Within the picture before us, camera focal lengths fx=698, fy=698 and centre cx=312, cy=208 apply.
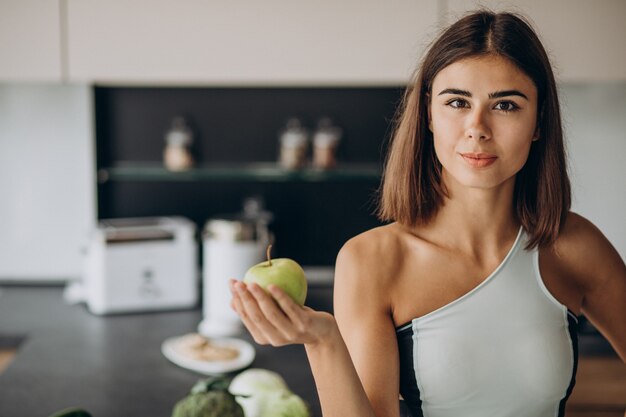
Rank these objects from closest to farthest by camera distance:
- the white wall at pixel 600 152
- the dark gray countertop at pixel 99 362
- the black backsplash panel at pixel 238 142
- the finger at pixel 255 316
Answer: the finger at pixel 255 316 → the dark gray countertop at pixel 99 362 → the white wall at pixel 600 152 → the black backsplash panel at pixel 238 142

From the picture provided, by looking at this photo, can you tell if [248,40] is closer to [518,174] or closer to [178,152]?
[178,152]

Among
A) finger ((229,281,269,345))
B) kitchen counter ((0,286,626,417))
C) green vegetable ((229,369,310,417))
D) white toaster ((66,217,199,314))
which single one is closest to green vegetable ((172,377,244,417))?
green vegetable ((229,369,310,417))

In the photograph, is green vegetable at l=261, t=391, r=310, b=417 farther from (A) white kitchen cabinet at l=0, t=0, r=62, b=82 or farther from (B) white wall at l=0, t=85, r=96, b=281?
(B) white wall at l=0, t=85, r=96, b=281

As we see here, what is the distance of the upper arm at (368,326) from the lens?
1051mm

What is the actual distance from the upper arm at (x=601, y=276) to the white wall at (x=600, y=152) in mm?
1288

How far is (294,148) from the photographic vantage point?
2.50 metres

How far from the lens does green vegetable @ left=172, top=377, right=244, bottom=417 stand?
99cm

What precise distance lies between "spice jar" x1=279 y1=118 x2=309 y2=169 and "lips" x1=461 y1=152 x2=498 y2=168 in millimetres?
1493

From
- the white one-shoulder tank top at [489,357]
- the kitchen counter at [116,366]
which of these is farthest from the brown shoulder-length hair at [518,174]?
the kitchen counter at [116,366]

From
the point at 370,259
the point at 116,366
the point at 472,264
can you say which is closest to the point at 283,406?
the point at 370,259

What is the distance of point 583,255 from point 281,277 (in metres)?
0.57

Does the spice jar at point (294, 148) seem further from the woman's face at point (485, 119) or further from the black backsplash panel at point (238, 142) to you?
the woman's face at point (485, 119)

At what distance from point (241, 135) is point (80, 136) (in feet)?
1.94

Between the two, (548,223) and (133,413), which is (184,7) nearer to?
(133,413)
